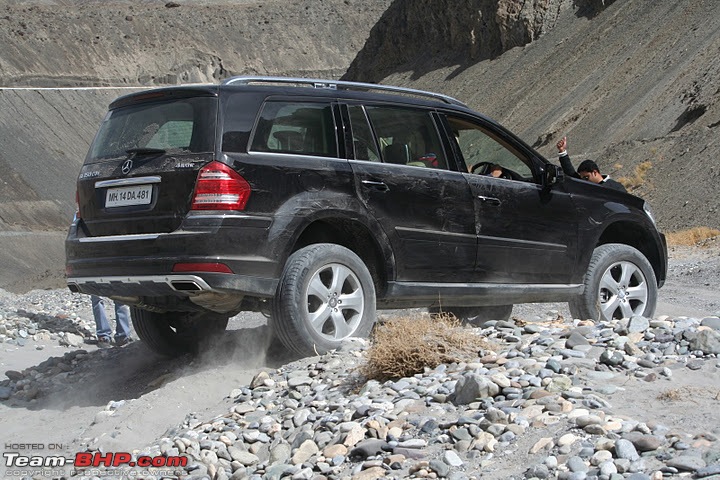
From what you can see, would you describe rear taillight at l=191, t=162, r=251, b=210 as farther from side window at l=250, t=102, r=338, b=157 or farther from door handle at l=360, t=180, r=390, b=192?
door handle at l=360, t=180, r=390, b=192

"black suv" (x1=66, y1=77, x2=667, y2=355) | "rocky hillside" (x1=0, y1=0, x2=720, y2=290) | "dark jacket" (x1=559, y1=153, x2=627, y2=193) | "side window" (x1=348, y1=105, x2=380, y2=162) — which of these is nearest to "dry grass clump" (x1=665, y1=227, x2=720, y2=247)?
"rocky hillside" (x1=0, y1=0, x2=720, y2=290)

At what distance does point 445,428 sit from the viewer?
18.1 feet

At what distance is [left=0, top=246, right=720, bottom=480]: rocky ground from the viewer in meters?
5.01

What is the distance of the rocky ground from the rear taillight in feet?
4.05

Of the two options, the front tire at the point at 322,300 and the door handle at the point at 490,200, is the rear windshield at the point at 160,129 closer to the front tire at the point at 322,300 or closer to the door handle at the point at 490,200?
the front tire at the point at 322,300

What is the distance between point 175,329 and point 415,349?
309 cm

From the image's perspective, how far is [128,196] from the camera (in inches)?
297

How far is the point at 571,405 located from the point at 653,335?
1.58m

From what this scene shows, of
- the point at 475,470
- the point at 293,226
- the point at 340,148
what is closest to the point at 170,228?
the point at 293,226

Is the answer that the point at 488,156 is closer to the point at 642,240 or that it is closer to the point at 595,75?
the point at 642,240

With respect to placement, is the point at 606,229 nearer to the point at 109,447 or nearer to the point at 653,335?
the point at 653,335

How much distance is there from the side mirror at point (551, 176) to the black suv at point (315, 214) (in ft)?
0.04
